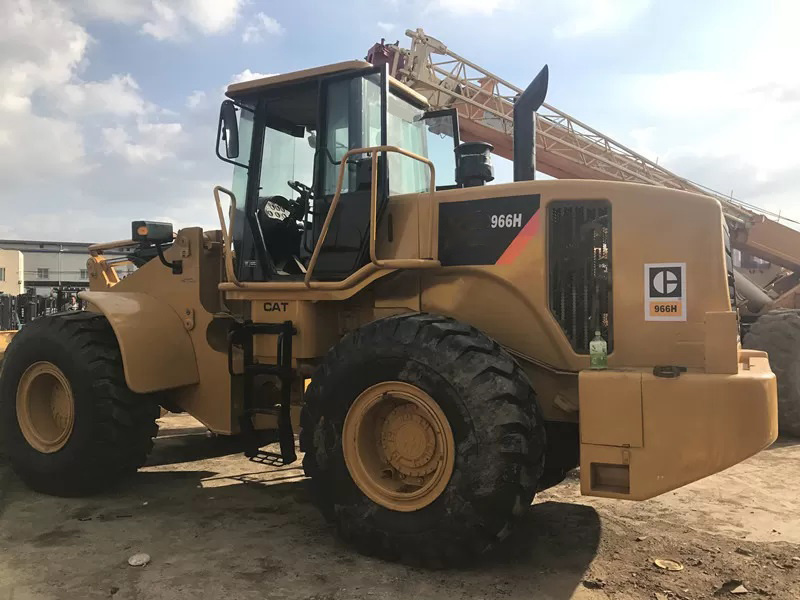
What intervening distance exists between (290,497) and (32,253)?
167 feet

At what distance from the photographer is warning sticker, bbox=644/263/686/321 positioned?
371cm

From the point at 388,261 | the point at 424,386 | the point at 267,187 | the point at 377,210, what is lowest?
the point at 424,386

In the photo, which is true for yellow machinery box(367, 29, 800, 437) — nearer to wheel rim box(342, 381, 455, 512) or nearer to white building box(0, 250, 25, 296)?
wheel rim box(342, 381, 455, 512)

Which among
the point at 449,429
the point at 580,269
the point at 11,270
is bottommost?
the point at 449,429

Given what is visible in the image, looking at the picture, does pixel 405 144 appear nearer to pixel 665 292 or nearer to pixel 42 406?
pixel 665 292

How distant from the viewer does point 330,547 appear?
13.1 ft

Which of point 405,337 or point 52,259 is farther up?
point 52,259

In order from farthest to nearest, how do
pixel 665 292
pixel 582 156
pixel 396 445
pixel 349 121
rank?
pixel 582 156, pixel 349 121, pixel 396 445, pixel 665 292

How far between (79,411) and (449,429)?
10.1 feet

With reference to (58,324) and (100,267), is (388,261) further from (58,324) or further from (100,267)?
(100,267)

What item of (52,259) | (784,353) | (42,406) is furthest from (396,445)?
(52,259)

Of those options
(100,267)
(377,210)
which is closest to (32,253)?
(100,267)

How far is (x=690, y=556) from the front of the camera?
390 centimetres

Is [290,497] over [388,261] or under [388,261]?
under
